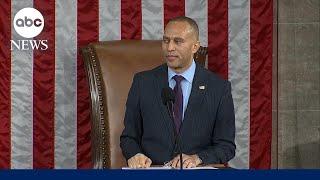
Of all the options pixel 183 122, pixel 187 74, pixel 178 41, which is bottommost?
pixel 183 122

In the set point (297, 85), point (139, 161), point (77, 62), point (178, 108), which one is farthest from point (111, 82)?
point (297, 85)

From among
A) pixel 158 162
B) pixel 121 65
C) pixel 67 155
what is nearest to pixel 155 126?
pixel 158 162

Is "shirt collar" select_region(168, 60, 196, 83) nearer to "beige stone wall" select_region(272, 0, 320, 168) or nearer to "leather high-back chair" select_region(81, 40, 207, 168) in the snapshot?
"leather high-back chair" select_region(81, 40, 207, 168)

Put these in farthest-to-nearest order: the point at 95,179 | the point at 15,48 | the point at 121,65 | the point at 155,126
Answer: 1. the point at 15,48
2. the point at 121,65
3. the point at 155,126
4. the point at 95,179

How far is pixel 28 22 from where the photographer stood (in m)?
4.77

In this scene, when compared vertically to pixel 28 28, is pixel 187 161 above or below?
below

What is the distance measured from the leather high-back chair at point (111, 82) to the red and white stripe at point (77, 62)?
42 cm

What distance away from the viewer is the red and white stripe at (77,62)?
15.7ft

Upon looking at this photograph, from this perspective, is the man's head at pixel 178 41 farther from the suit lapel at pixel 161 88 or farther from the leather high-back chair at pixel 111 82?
the leather high-back chair at pixel 111 82

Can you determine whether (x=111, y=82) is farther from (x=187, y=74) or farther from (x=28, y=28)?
(x=28, y=28)

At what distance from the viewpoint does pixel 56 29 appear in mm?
4805

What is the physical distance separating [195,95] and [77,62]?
4.28ft

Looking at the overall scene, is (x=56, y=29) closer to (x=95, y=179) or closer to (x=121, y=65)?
(x=121, y=65)

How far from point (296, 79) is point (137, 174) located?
284 centimetres
